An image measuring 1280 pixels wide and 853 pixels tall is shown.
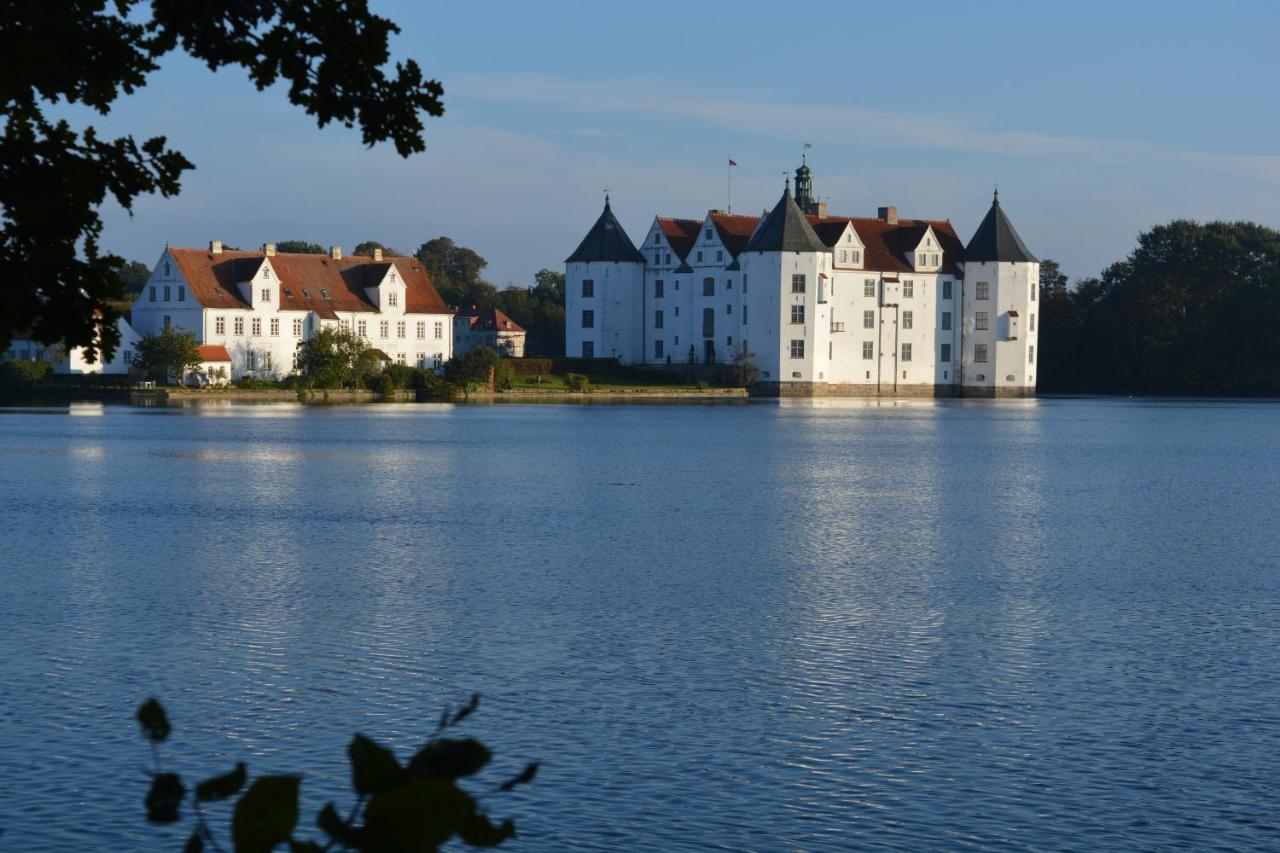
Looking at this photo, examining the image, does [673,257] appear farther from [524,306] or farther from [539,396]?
[524,306]

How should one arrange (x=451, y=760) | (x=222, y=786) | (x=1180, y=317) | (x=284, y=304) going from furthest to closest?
(x=1180, y=317)
(x=284, y=304)
(x=222, y=786)
(x=451, y=760)

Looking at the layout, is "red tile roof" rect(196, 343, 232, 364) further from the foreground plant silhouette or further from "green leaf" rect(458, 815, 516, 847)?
"green leaf" rect(458, 815, 516, 847)

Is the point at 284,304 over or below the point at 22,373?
over

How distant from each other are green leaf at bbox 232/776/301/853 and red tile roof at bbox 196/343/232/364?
253ft

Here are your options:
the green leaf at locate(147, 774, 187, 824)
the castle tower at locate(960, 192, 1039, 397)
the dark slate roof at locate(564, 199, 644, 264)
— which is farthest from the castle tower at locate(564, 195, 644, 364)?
the green leaf at locate(147, 774, 187, 824)

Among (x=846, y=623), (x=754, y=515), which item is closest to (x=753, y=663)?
(x=846, y=623)

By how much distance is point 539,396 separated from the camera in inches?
3516

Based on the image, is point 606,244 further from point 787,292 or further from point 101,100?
point 101,100

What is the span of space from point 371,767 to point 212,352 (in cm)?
7895

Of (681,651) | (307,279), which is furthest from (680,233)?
(681,651)

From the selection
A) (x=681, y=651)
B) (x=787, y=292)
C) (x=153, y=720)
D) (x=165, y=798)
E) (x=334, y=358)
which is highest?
(x=787, y=292)

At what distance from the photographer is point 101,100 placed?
7.25 meters

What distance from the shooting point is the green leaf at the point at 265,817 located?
4.04 metres

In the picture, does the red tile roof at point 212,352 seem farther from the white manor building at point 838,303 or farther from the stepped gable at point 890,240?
the stepped gable at point 890,240
